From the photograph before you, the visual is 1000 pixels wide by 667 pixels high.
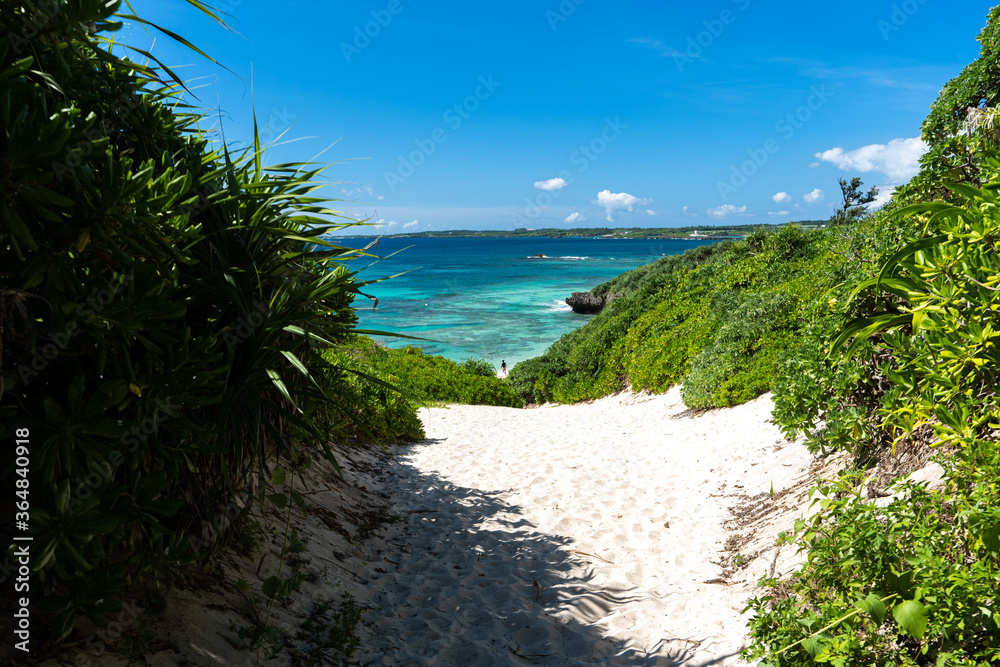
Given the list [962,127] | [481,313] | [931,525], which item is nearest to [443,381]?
[962,127]

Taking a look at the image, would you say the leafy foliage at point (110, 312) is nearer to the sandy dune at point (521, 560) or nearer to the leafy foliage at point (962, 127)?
the sandy dune at point (521, 560)

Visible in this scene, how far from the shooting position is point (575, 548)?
14.2 feet

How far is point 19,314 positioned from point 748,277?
13.3 metres

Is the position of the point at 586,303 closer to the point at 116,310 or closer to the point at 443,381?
the point at 443,381

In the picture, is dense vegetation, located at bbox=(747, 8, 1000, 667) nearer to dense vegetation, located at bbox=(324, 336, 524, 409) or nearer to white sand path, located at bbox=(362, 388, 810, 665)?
white sand path, located at bbox=(362, 388, 810, 665)

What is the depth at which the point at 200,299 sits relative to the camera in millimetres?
2518

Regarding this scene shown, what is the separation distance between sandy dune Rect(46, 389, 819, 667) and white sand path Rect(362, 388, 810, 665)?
0.02m

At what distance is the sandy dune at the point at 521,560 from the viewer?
9.34 ft

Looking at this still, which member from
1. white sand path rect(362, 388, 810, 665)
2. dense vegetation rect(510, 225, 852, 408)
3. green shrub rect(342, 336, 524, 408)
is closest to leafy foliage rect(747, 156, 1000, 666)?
white sand path rect(362, 388, 810, 665)

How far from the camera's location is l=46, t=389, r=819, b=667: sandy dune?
2.85 m

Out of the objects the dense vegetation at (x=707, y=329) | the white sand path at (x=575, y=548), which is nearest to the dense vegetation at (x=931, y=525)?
the white sand path at (x=575, y=548)

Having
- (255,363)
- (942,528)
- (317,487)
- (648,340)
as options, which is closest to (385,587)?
(317,487)

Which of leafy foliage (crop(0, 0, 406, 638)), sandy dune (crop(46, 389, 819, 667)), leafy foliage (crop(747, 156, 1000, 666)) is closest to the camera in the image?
leafy foliage (crop(0, 0, 406, 638))

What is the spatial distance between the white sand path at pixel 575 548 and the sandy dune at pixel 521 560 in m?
0.02
